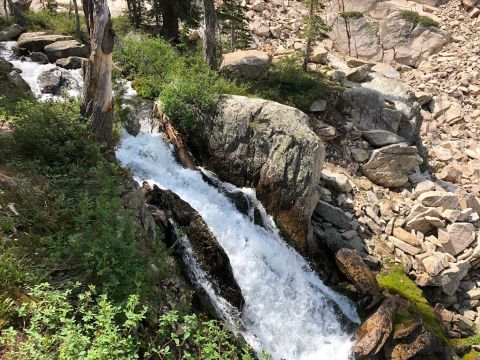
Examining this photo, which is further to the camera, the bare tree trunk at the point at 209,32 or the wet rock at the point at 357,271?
the bare tree trunk at the point at 209,32

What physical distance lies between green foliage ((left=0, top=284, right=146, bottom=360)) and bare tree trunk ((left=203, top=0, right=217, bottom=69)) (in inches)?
541

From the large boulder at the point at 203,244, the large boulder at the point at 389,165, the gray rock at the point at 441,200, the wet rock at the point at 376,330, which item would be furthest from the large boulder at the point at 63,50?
the gray rock at the point at 441,200

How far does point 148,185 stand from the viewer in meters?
10.6

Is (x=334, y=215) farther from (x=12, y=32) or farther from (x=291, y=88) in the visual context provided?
(x=12, y=32)

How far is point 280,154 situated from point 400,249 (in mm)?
6305

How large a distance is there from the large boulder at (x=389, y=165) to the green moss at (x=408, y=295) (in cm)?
429

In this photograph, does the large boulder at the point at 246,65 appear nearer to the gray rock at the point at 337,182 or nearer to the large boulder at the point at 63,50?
the gray rock at the point at 337,182

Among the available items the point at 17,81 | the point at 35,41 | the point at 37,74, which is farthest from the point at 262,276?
the point at 35,41

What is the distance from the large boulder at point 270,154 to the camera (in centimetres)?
1361

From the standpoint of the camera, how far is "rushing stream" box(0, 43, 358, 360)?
10281 mm

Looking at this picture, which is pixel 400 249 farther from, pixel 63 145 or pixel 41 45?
pixel 41 45

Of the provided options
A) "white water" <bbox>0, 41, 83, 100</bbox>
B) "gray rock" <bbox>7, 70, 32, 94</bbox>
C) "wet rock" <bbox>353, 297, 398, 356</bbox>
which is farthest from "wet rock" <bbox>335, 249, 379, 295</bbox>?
"gray rock" <bbox>7, 70, 32, 94</bbox>

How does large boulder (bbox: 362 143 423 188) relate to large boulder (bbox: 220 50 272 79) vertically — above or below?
below

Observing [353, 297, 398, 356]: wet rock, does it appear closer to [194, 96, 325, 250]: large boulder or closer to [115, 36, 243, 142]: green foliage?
[194, 96, 325, 250]: large boulder
